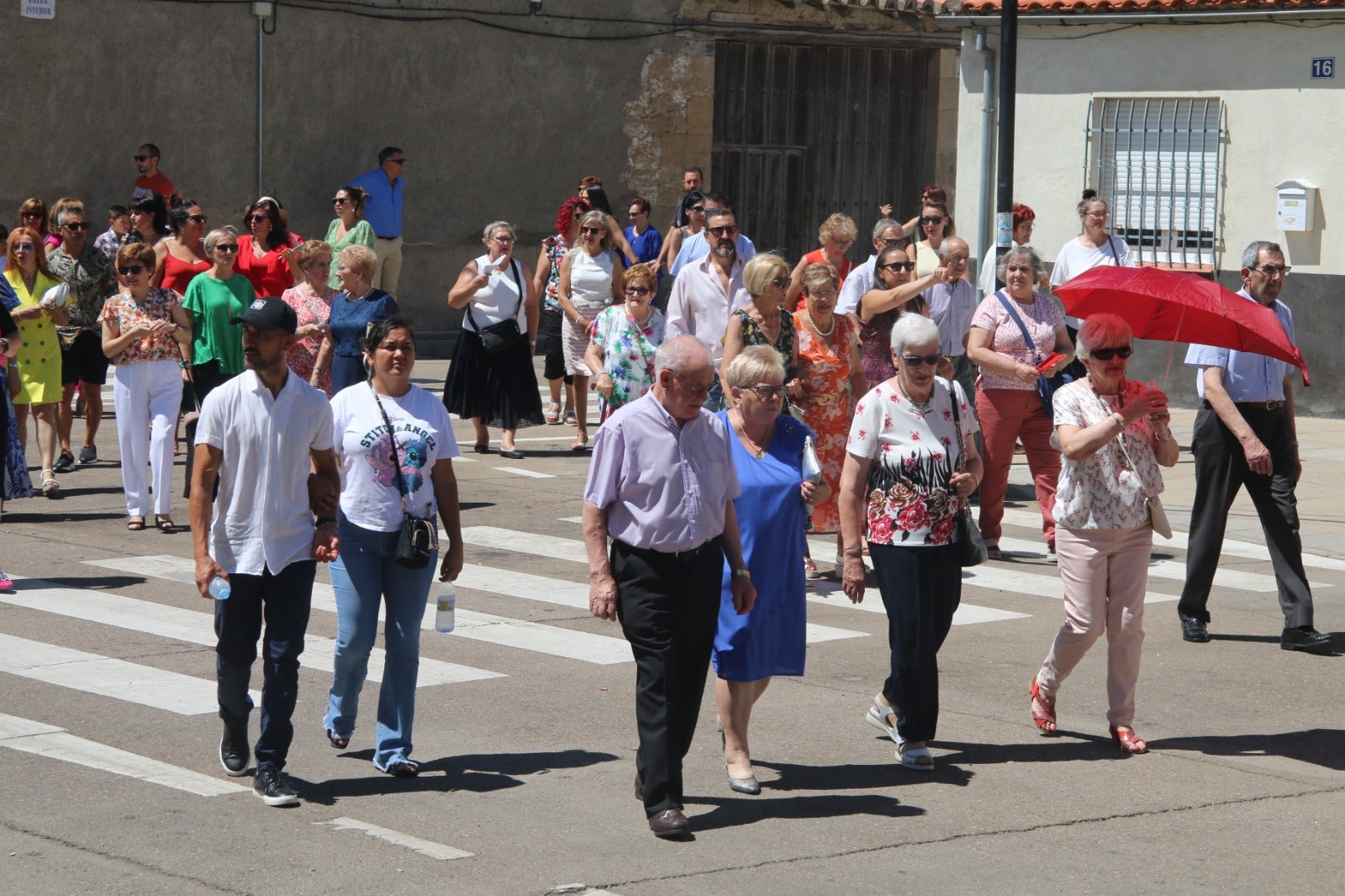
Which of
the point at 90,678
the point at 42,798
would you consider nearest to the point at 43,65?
the point at 90,678

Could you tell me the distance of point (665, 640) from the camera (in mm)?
6543

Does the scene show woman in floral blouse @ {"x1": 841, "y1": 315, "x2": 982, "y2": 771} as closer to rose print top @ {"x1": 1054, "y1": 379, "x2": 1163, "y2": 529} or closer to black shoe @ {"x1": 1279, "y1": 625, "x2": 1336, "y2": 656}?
rose print top @ {"x1": 1054, "y1": 379, "x2": 1163, "y2": 529}

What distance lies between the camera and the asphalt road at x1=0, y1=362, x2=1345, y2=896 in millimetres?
6090

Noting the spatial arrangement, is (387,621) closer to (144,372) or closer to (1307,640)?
(1307,640)

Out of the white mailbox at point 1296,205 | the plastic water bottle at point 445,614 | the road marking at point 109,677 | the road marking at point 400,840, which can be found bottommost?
the road marking at point 400,840

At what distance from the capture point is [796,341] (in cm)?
1076

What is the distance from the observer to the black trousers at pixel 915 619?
290 inches

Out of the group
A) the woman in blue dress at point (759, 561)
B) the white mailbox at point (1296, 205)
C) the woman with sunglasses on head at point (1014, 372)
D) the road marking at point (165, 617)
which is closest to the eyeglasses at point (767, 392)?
the woman in blue dress at point (759, 561)

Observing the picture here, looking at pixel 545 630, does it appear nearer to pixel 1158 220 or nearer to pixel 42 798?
pixel 42 798

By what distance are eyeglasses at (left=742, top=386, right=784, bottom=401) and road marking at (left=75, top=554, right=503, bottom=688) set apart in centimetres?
228

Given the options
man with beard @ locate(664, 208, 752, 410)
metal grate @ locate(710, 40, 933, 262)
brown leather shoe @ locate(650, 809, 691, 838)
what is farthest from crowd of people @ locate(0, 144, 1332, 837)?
metal grate @ locate(710, 40, 933, 262)

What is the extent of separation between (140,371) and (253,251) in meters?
2.11

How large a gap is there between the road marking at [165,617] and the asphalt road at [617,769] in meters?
0.03

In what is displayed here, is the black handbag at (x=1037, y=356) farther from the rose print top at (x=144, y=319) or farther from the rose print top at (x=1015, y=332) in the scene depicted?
the rose print top at (x=144, y=319)
